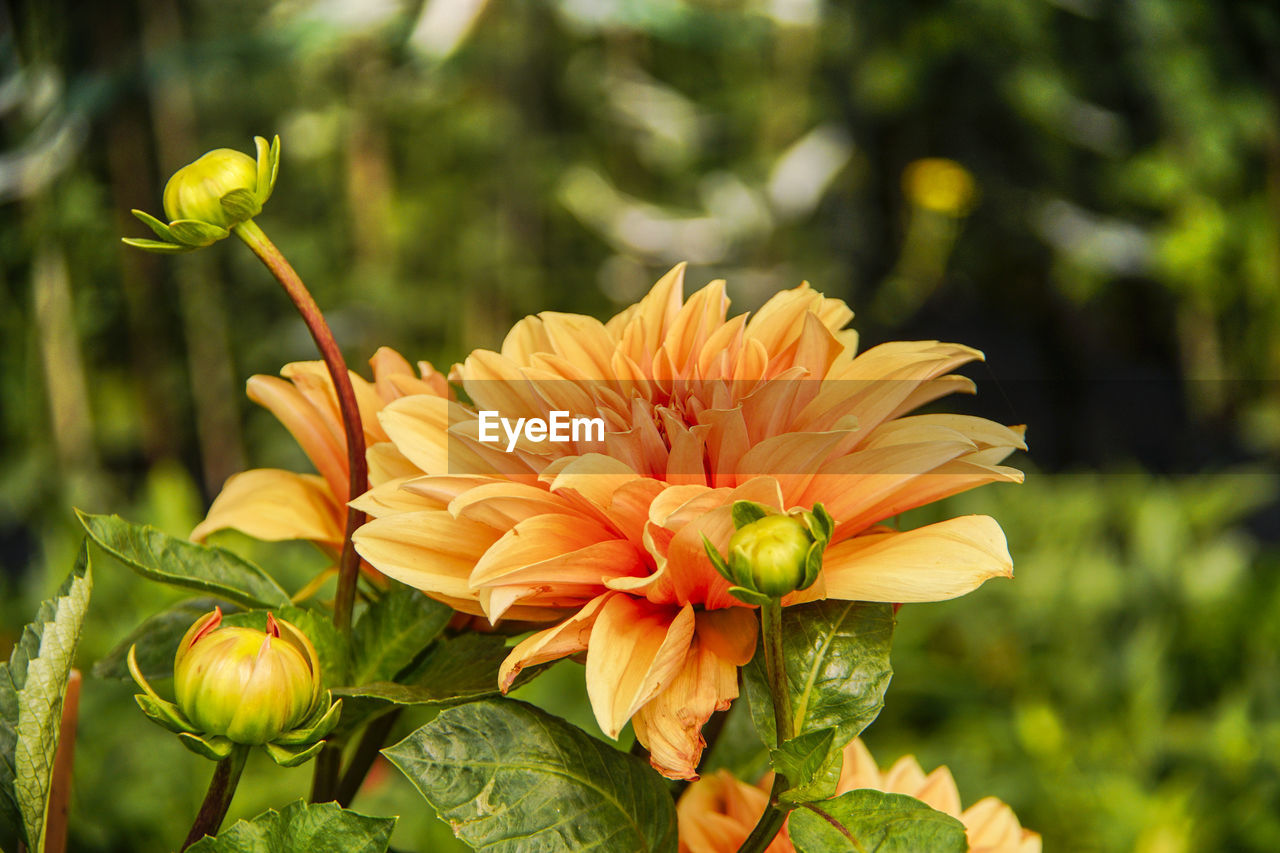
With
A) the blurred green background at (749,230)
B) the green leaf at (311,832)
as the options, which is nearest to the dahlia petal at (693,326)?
the green leaf at (311,832)

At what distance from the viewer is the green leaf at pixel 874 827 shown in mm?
152

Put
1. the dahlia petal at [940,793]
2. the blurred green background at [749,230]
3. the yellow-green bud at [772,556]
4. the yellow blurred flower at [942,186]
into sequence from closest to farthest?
the yellow-green bud at [772,556] → the dahlia petal at [940,793] → the blurred green background at [749,230] → the yellow blurred flower at [942,186]

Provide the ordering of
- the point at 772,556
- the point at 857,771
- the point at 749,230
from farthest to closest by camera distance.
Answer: the point at 749,230 < the point at 857,771 < the point at 772,556

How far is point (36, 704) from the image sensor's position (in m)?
0.17

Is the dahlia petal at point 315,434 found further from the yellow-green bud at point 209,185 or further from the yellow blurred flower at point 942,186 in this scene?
the yellow blurred flower at point 942,186

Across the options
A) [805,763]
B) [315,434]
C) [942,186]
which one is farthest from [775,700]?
[942,186]

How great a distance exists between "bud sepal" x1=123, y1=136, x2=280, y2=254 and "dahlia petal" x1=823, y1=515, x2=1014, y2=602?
0.12 metres

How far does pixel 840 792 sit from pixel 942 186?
1.79 meters

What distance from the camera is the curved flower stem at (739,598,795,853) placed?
16 cm

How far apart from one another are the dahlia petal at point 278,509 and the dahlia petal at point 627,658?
2.9 inches

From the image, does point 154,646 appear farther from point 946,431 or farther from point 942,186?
point 942,186

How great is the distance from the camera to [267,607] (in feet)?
0.63

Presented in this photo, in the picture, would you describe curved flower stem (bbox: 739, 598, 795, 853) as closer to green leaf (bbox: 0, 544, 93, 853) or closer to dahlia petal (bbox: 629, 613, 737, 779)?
dahlia petal (bbox: 629, 613, 737, 779)

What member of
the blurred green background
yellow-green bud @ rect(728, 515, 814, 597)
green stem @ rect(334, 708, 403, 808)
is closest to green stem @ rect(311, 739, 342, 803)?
green stem @ rect(334, 708, 403, 808)
